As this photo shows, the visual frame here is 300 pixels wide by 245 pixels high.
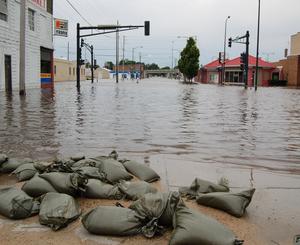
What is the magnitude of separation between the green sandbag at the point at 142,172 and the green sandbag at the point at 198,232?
1.94 metres

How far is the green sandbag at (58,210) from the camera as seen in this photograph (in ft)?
13.7

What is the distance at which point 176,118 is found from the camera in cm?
1447

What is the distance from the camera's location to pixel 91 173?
17.9 ft

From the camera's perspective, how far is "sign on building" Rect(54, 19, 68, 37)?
41.4 meters

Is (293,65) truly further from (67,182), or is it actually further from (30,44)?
(67,182)

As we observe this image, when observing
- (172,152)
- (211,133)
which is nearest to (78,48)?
(211,133)

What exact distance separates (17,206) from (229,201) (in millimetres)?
2120

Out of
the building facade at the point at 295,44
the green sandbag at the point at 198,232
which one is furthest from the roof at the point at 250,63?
the green sandbag at the point at 198,232

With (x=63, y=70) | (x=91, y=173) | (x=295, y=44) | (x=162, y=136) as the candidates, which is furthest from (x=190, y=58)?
(x=91, y=173)

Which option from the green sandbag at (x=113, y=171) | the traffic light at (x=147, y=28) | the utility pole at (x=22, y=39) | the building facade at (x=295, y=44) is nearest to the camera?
the green sandbag at (x=113, y=171)

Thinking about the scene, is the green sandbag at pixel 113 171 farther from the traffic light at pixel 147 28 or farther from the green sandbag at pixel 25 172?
the traffic light at pixel 147 28

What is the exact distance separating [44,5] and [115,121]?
1052 inches

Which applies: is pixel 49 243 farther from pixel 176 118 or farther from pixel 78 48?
pixel 78 48

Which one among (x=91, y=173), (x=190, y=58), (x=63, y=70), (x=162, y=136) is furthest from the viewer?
(x=190, y=58)
